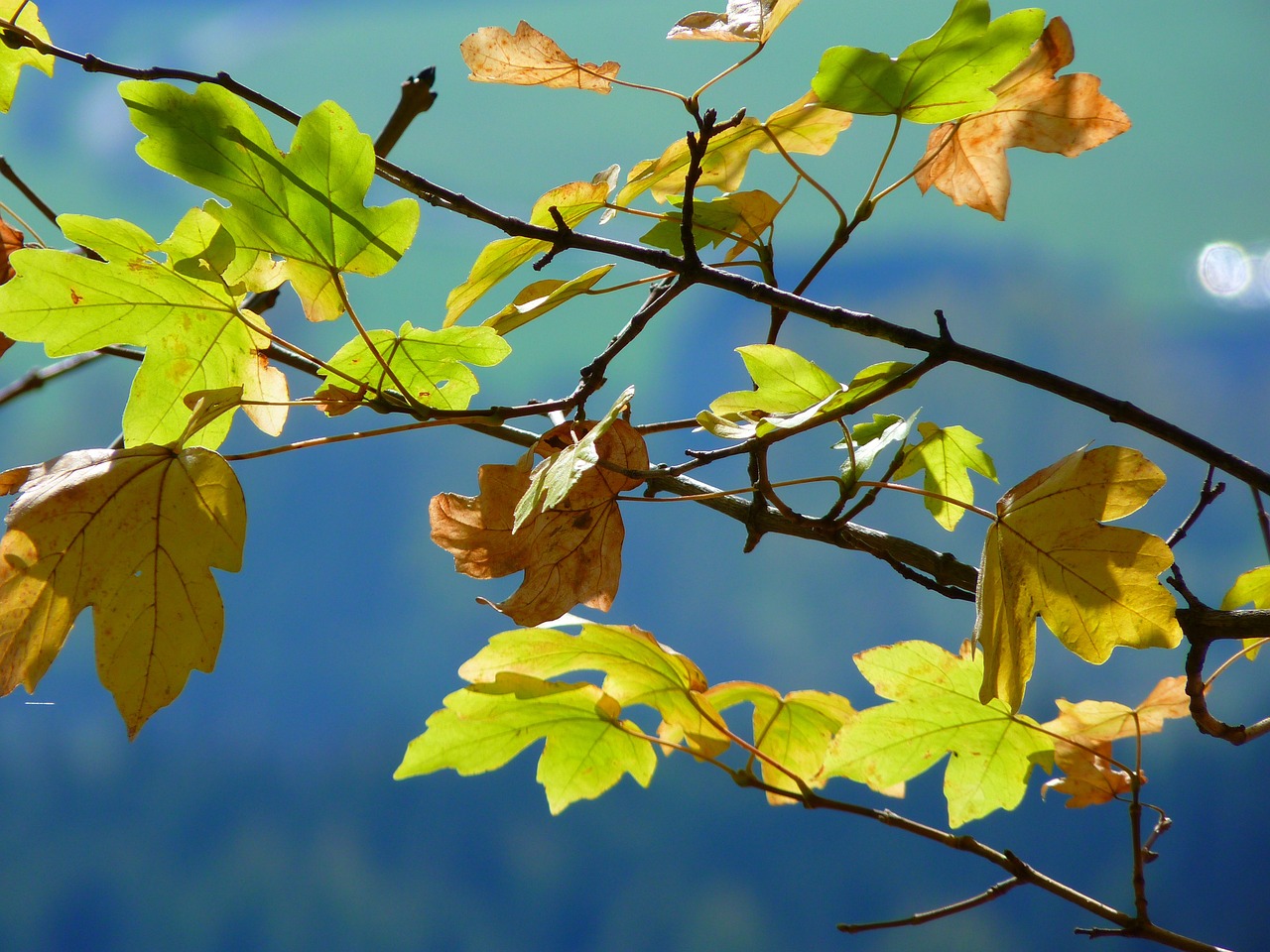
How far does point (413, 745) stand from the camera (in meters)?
0.41

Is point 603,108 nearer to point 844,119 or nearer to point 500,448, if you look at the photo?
point 500,448

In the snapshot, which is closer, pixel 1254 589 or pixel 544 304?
pixel 544 304

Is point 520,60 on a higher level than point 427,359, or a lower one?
higher

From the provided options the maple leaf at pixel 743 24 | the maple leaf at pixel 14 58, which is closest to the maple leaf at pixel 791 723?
the maple leaf at pixel 743 24

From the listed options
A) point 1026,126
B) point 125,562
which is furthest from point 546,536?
point 1026,126

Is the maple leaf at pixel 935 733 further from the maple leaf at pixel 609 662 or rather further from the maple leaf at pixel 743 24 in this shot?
the maple leaf at pixel 743 24

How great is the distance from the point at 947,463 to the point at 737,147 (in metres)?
0.20

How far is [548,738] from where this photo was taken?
0.43 meters

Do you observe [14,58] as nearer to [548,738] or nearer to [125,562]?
[125,562]

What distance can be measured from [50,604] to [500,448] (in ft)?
6.02

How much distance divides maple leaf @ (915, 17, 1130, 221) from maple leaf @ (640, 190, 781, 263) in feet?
0.29

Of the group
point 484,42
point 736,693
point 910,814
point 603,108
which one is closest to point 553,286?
A: point 484,42

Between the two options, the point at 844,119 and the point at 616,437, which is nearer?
the point at 616,437

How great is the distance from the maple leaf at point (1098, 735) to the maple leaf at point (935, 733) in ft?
0.08
